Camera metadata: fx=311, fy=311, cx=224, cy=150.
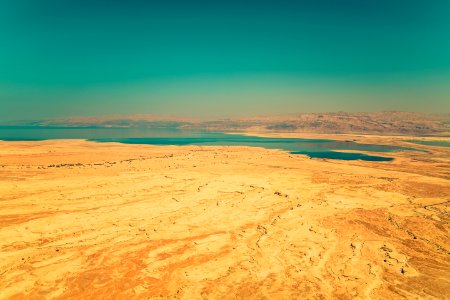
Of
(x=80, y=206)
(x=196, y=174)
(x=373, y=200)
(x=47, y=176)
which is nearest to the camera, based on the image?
(x=80, y=206)

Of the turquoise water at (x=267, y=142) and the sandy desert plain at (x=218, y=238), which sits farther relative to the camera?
the turquoise water at (x=267, y=142)

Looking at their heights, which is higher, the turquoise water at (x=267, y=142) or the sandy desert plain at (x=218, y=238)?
the sandy desert plain at (x=218, y=238)

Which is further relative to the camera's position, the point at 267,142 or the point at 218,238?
the point at 267,142

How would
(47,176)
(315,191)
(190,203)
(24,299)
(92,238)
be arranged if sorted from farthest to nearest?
(47,176), (315,191), (190,203), (92,238), (24,299)

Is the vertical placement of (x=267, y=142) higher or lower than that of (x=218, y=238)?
lower

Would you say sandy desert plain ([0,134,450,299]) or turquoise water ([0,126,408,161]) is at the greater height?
sandy desert plain ([0,134,450,299])

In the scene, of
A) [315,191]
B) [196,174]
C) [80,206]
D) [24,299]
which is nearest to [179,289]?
[24,299]

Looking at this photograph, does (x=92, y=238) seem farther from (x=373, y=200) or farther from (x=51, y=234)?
(x=373, y=200)

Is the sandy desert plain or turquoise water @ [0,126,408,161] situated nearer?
the sandy desert plain
